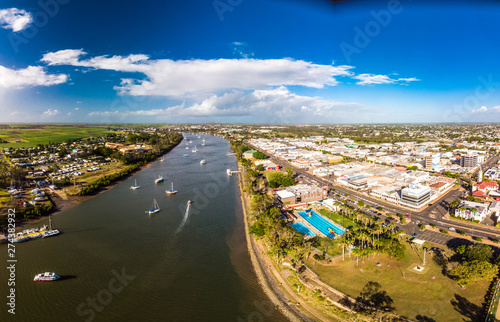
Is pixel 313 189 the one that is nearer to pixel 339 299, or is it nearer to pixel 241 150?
pixel 339 299

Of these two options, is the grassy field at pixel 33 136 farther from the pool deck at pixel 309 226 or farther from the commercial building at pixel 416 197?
the commercial building at pixel 416 197

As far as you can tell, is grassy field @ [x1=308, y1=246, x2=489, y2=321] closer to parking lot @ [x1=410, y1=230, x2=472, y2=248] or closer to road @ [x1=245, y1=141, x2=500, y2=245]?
parking lot @ [x1=410, y1=230, x2=472, y2=248]

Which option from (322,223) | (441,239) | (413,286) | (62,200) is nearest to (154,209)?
(62,200)

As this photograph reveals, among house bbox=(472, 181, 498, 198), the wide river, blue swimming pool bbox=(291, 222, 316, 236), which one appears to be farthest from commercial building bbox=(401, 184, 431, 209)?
the wide river

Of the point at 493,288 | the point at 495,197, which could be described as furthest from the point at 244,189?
the point at 495,197

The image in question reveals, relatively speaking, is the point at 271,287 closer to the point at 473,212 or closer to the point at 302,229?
the point at 302,229

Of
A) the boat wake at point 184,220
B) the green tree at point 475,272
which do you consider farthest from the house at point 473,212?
the boat wake at point 184,220

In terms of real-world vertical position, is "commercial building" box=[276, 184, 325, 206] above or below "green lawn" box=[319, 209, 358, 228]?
above
